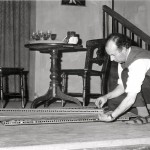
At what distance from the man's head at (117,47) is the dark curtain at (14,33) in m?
3.68

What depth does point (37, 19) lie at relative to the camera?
565 centimetres

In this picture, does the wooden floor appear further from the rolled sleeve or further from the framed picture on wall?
the framed picture on wall

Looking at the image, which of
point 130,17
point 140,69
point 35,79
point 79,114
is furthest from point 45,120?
point 130,17

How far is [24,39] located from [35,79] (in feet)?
2.46

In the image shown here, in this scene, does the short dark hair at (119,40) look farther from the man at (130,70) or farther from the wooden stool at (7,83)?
the wooden stool at (7,83)

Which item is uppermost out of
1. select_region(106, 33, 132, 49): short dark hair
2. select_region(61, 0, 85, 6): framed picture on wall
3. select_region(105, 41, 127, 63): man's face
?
select_region(61, 0, 85, 6): framed picture on wall

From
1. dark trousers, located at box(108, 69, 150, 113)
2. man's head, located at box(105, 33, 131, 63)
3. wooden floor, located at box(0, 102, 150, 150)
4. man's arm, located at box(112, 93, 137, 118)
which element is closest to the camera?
wooden floor, located at box(0, 102, 150, 150)

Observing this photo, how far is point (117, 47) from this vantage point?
2100 millimetres

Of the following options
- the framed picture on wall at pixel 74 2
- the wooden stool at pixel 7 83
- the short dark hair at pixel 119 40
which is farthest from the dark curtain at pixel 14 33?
the short dark hair at pixel 119 40

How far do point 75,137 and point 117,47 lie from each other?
78 cm

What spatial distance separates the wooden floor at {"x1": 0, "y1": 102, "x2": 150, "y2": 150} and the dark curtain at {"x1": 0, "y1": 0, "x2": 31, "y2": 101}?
149 inches

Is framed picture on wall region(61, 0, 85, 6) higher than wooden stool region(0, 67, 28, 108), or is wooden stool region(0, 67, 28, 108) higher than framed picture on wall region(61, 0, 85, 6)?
framed picture on wall region(61, 0, 85, 6)

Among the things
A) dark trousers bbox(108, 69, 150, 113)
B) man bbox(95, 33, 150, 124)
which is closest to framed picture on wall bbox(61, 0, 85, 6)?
dark trousers bbox(108, 69, 150, 113)

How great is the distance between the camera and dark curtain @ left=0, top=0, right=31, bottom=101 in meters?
5.51
